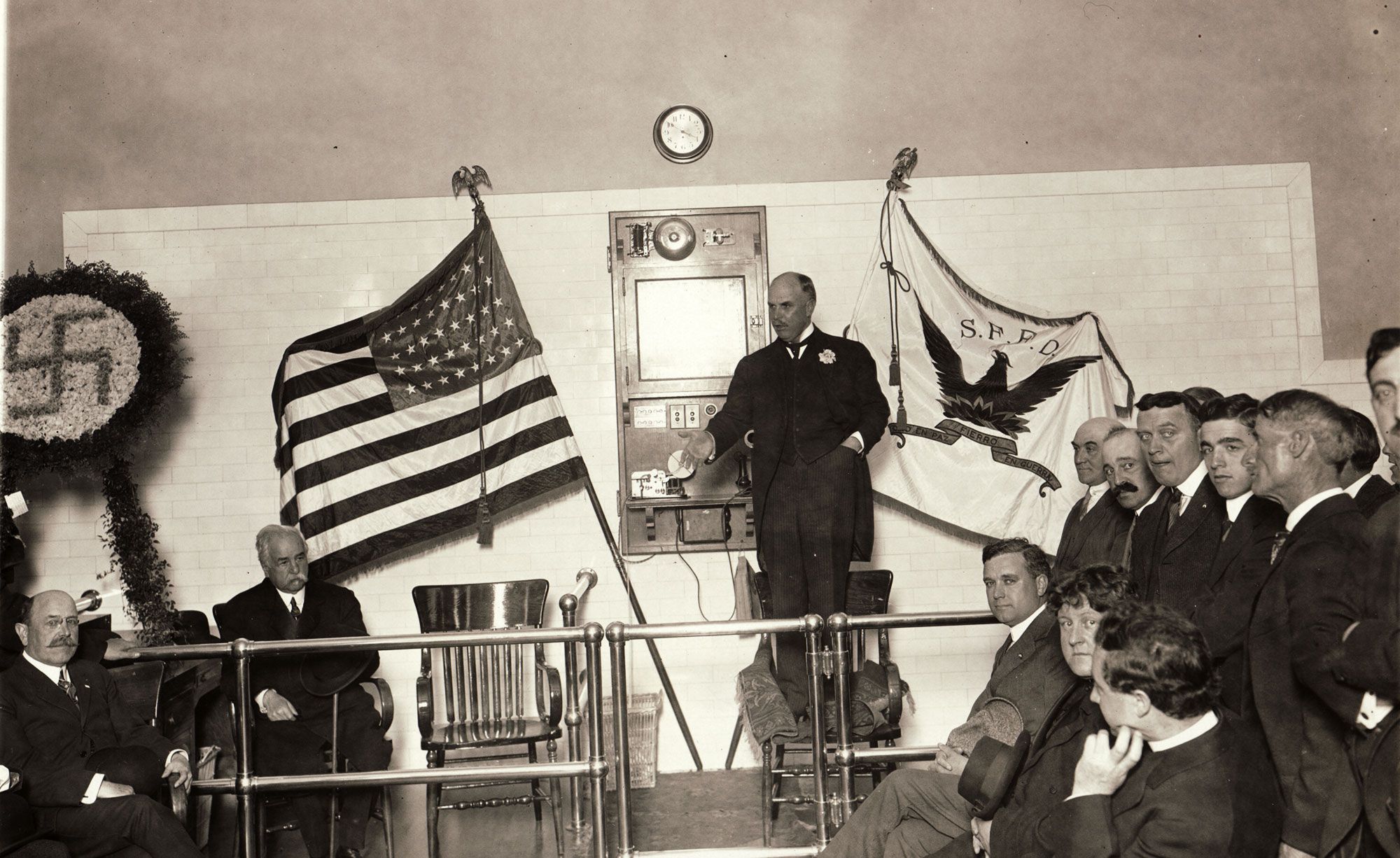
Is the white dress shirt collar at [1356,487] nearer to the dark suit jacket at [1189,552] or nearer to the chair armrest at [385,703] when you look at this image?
the dark suit jacket at [1189,552]

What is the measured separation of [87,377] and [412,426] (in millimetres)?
1469

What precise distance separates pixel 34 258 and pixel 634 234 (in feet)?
10.4

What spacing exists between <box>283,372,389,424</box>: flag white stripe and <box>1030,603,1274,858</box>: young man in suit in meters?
4.14

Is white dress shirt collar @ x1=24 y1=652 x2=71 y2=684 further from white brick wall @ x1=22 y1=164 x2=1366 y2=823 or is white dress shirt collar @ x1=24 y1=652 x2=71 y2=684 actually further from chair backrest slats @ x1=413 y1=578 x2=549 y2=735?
white brick wall @ x1=22 y1=164 x2=1366 y2=823

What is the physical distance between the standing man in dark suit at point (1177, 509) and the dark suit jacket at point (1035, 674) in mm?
315

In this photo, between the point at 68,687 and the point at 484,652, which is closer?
the point at 68,687

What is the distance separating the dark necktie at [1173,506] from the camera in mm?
3752

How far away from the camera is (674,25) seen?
6.44m

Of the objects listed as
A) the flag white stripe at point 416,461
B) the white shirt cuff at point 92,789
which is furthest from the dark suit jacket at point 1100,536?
the white shirt cuff at point 92,789

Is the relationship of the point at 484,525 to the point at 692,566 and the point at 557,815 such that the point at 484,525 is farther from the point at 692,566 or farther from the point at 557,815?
the point at 557,815

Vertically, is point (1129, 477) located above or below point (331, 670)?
above

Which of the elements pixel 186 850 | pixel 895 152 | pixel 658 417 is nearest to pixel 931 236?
pixel 895 152

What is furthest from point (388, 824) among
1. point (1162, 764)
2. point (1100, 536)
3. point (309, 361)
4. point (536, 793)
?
point (1162, 764)

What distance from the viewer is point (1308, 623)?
2686 mm
